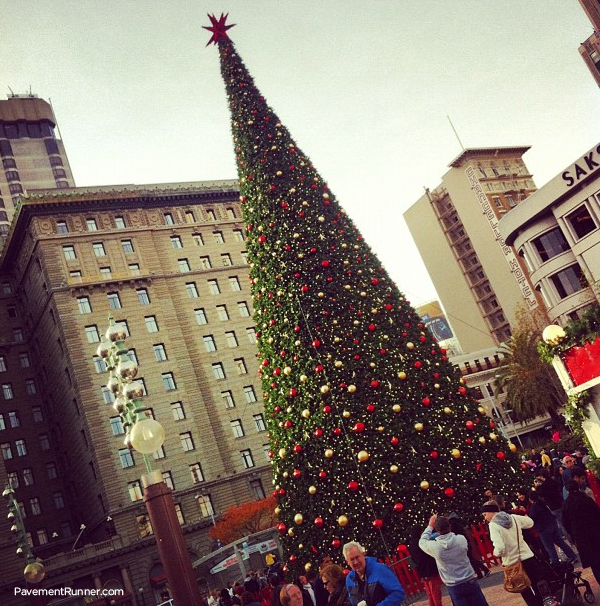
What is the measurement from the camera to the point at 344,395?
38.3ft

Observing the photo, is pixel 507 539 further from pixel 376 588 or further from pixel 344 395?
pixel 344 395

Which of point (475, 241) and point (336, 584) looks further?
point (475, 241)

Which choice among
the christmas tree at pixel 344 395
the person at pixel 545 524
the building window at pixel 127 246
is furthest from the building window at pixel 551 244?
the person at pixel 545 524

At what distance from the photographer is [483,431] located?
12016mm

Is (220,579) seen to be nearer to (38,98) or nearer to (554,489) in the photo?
(554,489)

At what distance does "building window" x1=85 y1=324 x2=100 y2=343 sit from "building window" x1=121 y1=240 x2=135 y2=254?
763 centimetres

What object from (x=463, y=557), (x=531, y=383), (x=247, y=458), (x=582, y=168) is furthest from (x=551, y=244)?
(x=463, y=557)

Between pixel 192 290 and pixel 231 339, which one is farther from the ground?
pixel 192 290

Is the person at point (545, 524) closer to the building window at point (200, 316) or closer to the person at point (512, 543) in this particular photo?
the person at point (512, 543)

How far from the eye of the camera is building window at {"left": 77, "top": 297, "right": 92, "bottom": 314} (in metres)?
50.5

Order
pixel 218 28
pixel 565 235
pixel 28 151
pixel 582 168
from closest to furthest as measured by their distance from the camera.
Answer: pixel 218 28 < pixel 582 168 < pixel 565 235 < pixel 28 151

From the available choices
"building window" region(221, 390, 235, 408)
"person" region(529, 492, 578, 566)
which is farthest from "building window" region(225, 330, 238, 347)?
"person" region(529, 492, 578, 566)

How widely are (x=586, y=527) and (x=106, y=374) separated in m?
45.1

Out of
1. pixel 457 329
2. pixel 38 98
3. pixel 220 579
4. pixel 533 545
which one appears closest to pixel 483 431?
pixel 533 545
